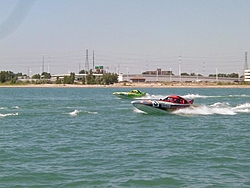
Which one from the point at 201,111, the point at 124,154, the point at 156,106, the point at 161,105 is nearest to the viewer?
the point at 124,154

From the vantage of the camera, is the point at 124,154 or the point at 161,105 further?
the point at 161,105

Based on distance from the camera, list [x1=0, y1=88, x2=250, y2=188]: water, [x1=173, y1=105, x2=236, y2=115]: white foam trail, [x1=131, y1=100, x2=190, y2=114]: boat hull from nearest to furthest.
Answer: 1. [x1=0, y1=88, x2=250, y2=188]: water
2. [x1=131, y1=100, x2=190, y2=114]: boat hull
3. [x1=173, y1=105, x2=236, y2=115]: white foam trail

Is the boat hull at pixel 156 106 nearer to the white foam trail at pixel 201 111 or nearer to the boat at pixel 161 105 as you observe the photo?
the boat at pixel 161 105

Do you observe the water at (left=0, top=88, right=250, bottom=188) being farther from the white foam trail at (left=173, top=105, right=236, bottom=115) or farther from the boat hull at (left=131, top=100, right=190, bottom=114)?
the white foam trail at (left=173, top=105, right=236, bottom=115)

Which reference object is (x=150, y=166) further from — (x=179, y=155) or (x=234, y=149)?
(x=234, y=149)

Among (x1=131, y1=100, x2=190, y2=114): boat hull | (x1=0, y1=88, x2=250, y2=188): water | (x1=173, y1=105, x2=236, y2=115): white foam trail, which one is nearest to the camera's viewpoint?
(x1=0, y1=88, x2=250, y2=188): water

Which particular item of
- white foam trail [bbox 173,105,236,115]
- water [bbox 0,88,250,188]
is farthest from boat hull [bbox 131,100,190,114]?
water [bbox 0,88,250,188]

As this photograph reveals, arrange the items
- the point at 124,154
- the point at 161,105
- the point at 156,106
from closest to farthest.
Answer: the point at 124,154
the point at 156,106
the point at 161,105

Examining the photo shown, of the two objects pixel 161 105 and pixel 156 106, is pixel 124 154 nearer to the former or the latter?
pixel 156 106

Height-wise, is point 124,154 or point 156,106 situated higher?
point 156,106

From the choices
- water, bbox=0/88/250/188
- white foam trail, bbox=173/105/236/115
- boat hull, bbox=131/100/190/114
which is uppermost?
boat hull, bbox=131/100/190/114

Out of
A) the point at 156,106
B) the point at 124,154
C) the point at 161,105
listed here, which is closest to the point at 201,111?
the point at 161,105

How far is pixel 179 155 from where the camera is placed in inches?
896

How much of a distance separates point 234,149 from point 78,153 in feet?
25.3
